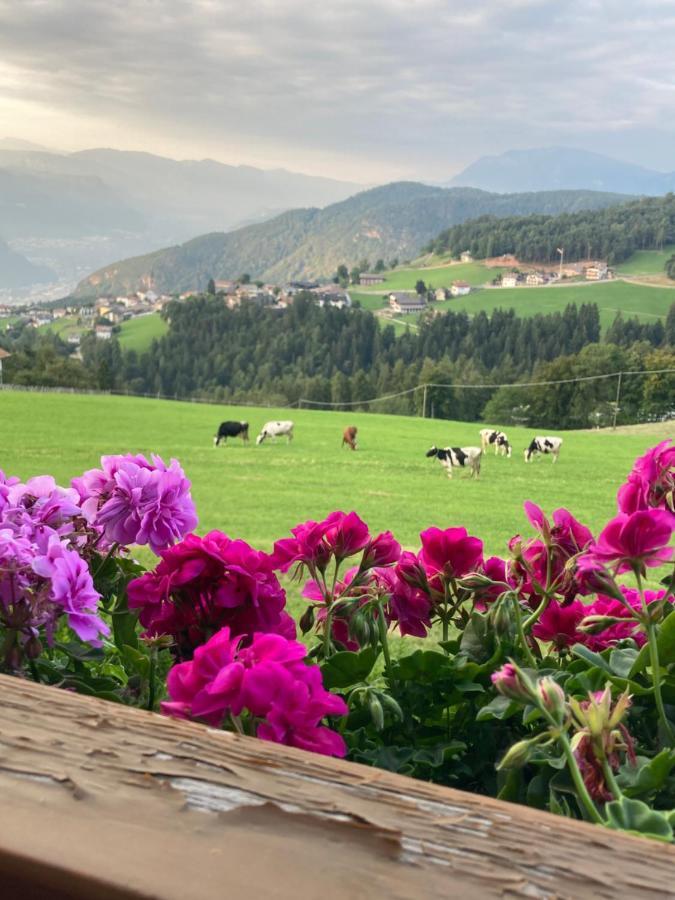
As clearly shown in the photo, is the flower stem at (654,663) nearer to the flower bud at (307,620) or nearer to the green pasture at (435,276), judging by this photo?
the flower bud at (307,620)

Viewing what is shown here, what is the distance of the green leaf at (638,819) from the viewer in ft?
0.97

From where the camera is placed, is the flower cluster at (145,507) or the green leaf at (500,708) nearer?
the green leaf at (500,708)

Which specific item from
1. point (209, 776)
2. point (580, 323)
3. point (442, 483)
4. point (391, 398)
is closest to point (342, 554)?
point (209, 776)

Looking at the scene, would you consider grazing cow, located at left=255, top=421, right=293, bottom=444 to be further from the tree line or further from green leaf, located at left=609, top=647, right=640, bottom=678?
the tree line

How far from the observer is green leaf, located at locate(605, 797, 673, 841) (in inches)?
11.6

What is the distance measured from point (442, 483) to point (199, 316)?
40.8 metres

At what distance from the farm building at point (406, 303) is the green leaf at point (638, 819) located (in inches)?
2396

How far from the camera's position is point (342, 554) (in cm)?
64

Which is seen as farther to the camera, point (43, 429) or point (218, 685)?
point (43, 429)

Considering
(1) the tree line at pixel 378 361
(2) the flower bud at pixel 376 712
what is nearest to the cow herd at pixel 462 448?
(2) the flower bud at pixel 376 712

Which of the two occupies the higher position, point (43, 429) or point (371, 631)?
point (371, 631)

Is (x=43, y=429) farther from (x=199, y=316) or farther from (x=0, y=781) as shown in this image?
(x=199, y=316)

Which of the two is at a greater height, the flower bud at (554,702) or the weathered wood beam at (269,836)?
the flower bud at (554,702)

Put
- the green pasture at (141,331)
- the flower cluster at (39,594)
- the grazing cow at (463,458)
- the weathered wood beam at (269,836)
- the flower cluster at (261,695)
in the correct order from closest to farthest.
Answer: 1. the weathered wood beam at (269,836)
2. the flower cluster at (261,695)
3. the flower cluster at (39,594)
4. the grazing cow at (463,458)
5. the green pasture at (141,331)
